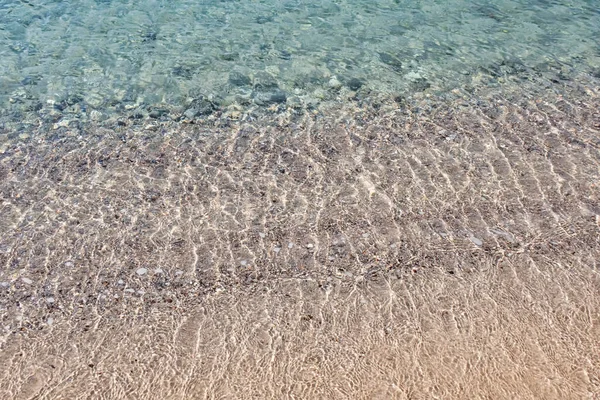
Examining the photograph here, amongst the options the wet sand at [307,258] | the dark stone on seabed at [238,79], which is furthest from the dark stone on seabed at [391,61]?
the dark stone on seabed at [238,79]

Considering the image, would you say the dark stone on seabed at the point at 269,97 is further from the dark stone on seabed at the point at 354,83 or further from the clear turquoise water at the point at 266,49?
the dark stone on seabed at the point at 354,83

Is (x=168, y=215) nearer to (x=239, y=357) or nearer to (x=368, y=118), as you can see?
(x=239, y=357)

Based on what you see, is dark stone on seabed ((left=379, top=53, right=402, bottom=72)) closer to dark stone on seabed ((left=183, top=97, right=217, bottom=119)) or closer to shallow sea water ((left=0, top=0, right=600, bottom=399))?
shallow sea water ((left=0, top=0, right=600, bottom=399))

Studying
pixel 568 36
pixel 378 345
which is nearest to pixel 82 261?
pixel 378 345

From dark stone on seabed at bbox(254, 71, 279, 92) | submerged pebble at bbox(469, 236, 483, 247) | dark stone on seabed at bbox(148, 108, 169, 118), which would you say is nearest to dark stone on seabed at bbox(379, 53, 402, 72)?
dark stone on seabed at bbox(254, 71, 279, 92)

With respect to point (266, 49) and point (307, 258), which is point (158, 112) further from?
point (307, 258)

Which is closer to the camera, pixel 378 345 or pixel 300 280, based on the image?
pixel 378 345
